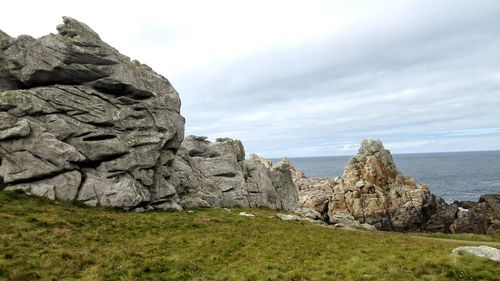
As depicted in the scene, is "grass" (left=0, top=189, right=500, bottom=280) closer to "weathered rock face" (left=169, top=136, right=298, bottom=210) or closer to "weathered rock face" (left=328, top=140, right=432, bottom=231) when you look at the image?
"weathered rock face" (left=169, top=136, right=298, bottom=210)

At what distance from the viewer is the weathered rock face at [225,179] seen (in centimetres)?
5588

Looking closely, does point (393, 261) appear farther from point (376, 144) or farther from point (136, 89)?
point (376, 144)

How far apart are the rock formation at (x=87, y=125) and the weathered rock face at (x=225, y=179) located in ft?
1.63

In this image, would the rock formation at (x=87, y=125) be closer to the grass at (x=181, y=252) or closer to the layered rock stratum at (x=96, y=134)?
the layered rock stratum at (x=96, y=134)

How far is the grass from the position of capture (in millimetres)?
22188

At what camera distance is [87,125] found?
142 feet

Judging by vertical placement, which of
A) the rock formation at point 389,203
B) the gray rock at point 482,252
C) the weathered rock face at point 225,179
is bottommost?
the rock formation at point 389,203

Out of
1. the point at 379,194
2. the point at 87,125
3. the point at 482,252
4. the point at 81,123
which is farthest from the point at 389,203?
the point at 81,123

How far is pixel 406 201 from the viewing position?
287 feet

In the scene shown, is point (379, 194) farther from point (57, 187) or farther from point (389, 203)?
point (57, 187)

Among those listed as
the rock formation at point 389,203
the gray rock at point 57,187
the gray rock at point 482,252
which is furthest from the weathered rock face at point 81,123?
the rock formation at point 389,203

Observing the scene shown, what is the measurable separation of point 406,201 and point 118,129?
234 feet

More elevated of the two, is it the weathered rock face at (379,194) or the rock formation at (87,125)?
the rock formation at (87,125)

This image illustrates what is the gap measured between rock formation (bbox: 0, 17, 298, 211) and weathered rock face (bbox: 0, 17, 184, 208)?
4.2 inches
